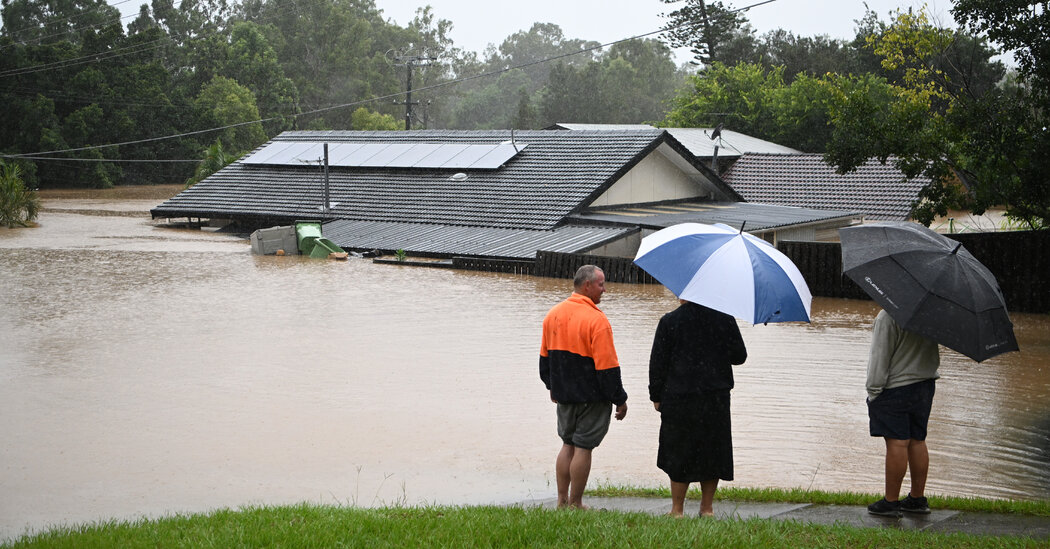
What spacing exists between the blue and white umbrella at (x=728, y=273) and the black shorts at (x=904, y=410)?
2.57ft

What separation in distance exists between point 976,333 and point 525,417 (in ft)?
17.1

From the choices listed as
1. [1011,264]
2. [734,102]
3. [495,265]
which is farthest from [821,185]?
[1011,264]

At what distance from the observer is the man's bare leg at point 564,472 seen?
6.46 m

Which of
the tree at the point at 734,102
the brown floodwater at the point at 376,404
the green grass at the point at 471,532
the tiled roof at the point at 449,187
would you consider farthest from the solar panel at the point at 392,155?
the green grass at the point at 471,532

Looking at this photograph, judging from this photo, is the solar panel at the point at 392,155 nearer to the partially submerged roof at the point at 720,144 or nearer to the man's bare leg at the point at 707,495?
the partially submerged roof at the point at 720,144

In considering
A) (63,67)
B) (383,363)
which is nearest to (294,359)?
(383,363)

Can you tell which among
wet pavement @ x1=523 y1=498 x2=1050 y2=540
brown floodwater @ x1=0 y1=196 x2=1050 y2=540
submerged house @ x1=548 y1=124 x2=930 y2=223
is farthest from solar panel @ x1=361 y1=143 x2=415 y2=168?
wet pavement @ x1=523 y1=498 x2=1050 y2=540

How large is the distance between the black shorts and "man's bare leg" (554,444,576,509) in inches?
73.0

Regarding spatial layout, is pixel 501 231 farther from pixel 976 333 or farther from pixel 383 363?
pixel 976 333

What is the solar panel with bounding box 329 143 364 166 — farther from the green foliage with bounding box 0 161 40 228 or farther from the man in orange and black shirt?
the man in orange and black shirt

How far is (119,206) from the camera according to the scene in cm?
4756

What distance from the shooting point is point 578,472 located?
20.9ft

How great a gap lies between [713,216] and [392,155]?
12.3 metres

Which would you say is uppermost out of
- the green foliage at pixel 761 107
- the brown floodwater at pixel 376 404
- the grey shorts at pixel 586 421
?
the green foliage at pixel 761 107
